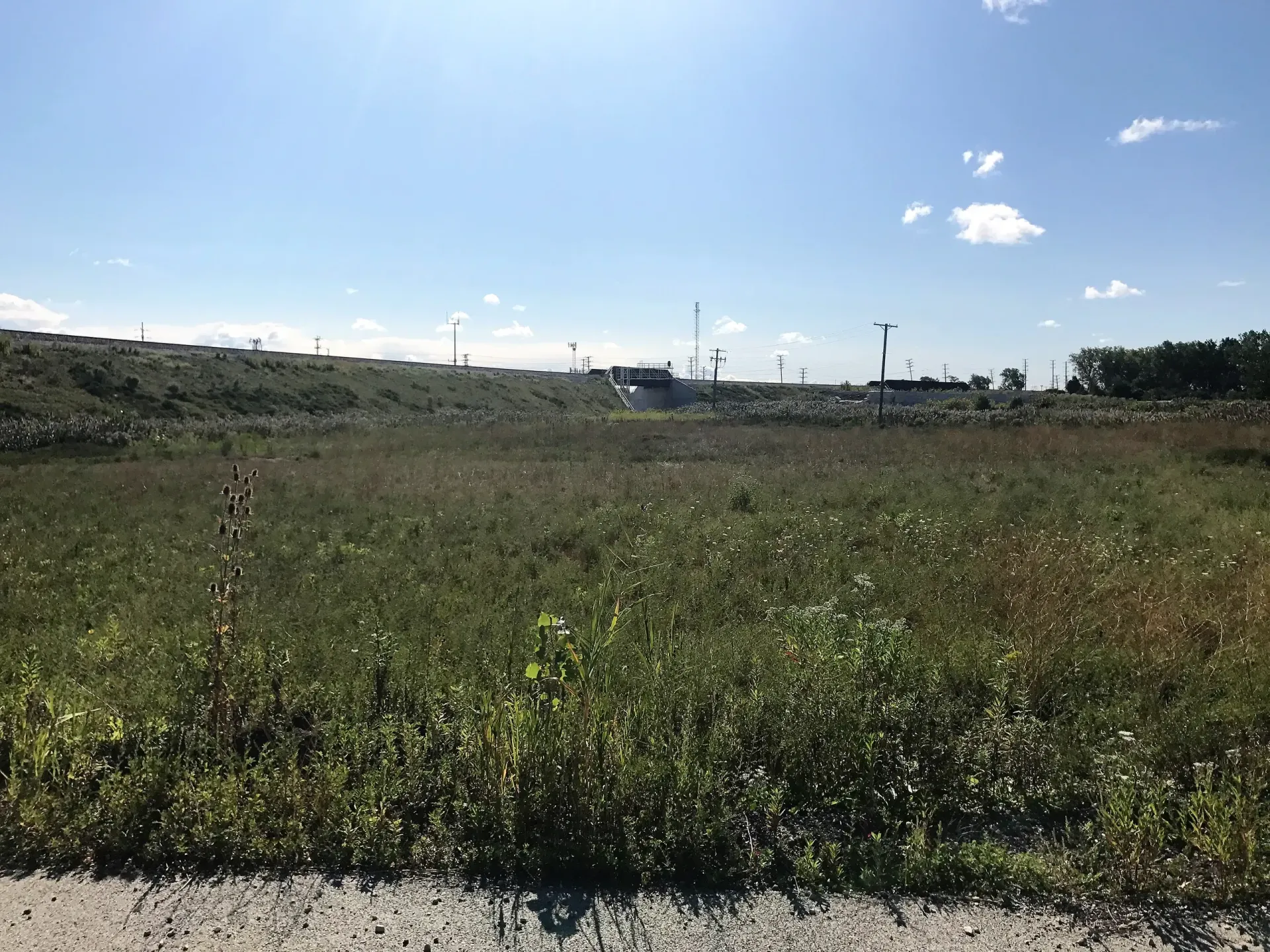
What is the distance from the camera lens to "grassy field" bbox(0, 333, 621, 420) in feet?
119

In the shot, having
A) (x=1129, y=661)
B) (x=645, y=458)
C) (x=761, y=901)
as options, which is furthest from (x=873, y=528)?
(x=645, y=458)

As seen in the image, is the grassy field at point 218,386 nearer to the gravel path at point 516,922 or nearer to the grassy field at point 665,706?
the grassy field at point 665,706

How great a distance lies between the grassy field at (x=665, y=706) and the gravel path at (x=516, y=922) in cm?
16

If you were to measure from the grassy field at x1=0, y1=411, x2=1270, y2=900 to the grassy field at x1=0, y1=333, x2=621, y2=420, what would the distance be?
32.3m

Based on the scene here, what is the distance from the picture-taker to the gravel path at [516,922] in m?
2.64

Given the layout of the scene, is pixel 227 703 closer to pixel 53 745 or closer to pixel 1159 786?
pixel 53 745

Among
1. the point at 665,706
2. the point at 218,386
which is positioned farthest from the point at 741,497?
the point at 218,386

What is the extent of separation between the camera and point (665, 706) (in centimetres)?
438

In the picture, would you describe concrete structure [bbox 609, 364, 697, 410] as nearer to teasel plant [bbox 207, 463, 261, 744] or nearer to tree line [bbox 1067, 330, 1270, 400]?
tree line [bbox 1067, 330, 1270, 400]

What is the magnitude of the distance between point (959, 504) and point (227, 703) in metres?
12.3

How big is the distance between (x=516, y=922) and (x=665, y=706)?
1.78 m

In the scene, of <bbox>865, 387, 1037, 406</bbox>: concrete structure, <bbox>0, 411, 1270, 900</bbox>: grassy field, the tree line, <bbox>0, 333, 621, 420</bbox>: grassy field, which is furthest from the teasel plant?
the tree line

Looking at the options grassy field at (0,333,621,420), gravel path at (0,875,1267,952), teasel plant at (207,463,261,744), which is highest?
grassy field at (0,333,621,420)

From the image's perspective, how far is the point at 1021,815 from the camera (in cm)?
361
